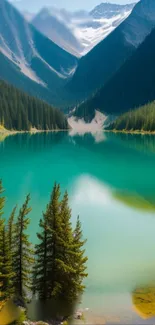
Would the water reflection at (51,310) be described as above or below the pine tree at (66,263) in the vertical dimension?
below

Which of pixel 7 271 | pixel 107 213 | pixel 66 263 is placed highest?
pixel 107 213

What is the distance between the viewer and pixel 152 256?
28.9 metres

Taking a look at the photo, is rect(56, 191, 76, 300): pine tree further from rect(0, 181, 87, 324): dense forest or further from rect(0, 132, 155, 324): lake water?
rect(0, 132, 155, 324): lake water

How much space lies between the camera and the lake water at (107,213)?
2205 centimetres

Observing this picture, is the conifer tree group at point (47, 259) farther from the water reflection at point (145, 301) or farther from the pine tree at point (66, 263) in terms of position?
the water reflection at point (145, 301)

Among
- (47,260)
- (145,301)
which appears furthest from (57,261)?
(145,301)

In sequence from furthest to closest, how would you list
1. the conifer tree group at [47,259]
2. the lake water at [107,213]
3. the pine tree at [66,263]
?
1. the lake water at [107,213]
2. the pine tree at [66,263]
3. the conifer tree group at [47,259]

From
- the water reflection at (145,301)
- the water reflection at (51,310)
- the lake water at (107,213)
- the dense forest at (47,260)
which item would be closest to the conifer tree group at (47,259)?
the dense forest at (47,260)

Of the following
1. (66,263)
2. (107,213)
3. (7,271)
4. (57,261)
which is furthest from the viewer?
(107,213)

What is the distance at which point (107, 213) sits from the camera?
4228 cm

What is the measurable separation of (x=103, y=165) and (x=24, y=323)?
228ft

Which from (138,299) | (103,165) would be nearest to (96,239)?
(138,299)

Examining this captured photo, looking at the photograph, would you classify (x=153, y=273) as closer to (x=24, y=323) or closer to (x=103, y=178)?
(x=24, y=323)

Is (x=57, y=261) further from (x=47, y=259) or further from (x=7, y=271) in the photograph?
(x=7, y=271)
